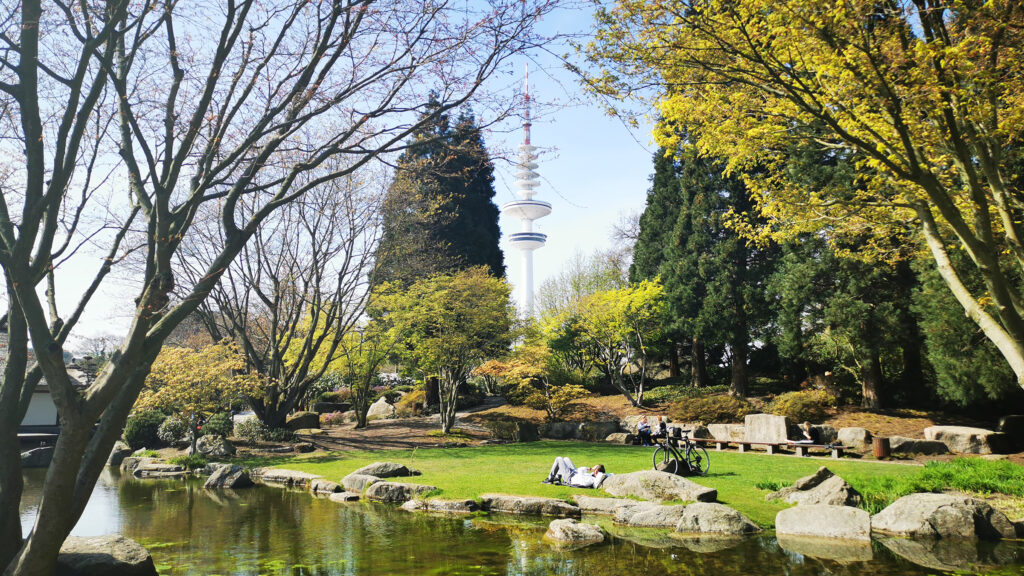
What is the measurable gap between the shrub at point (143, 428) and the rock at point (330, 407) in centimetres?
1154

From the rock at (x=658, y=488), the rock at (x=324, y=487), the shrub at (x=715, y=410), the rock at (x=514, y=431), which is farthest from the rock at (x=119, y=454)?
the shrub at (x=715, y=410)

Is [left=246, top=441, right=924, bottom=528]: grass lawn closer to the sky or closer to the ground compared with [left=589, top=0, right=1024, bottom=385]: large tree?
closer to the ground

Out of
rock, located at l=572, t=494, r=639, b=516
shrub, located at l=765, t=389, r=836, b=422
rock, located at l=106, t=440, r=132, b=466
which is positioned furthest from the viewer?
shrub, located at l=765, t=389, r=836, b=422

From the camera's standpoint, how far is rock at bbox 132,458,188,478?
15.8m

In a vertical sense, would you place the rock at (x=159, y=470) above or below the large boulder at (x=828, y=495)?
below

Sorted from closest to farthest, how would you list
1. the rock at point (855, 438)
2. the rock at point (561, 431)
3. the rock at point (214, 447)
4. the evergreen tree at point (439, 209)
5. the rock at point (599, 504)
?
the evergreen tree at point (439, 209) → the rock at point (599, 504) → the rock at point (855, 438) → the rock at point (214, 447) → the rock at point (561, 431)

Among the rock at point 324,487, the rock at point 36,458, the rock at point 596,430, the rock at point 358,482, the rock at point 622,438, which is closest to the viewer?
the rock at point 358,482

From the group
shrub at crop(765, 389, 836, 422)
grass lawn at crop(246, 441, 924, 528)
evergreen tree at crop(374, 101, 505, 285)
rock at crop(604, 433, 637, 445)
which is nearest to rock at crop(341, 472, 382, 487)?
grass lawn at crop(246, 441, 924, 528)

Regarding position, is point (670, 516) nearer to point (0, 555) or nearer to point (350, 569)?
point (350, 569)

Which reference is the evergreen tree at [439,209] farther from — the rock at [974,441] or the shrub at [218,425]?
the rock at [974,441]

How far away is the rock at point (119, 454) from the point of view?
18.6m

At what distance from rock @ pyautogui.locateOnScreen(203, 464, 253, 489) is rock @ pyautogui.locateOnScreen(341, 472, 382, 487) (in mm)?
3028

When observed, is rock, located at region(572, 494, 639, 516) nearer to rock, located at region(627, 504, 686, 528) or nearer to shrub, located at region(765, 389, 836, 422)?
rock, located at region(627, 504, 686, 528)

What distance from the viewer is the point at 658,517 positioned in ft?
26.2
